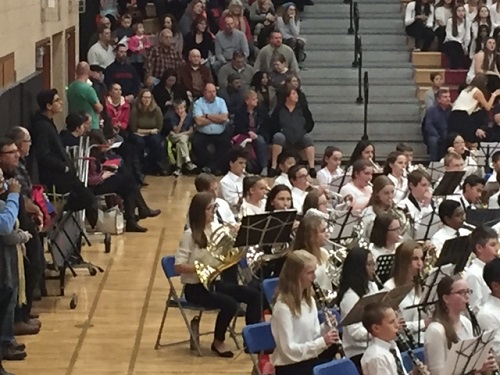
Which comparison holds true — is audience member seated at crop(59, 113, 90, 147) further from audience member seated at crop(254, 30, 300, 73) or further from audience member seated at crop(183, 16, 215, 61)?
audience member seated at crop(183, 16, 215, 61)

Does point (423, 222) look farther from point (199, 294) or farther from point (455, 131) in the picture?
point (455, 131)

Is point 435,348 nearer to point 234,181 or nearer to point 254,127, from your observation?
point 234,181

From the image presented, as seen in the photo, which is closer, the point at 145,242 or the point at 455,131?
the point at 145,242

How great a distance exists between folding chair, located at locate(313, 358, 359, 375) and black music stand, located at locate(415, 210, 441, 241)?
3895 millimetres

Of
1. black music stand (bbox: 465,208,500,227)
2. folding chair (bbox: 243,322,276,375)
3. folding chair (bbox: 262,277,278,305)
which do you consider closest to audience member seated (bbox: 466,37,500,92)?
black music stand (bbox: 465,208,500,227)

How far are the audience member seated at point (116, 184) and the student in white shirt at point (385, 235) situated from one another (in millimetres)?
5464

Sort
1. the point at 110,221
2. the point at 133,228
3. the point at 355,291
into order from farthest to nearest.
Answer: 1. the point at 133,228
2. the point at 110,221
3. the point at 355,291

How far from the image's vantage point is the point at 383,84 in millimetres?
21703

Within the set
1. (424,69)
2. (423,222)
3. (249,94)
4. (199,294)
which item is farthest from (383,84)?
(199,294)

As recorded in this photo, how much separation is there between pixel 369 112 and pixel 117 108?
16.4ft

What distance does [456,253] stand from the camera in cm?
967

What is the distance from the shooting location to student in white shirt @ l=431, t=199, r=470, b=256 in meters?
10.8

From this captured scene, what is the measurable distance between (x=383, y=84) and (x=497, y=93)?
295cm

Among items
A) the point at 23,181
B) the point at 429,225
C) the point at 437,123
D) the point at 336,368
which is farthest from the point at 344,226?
the point at 437,123
